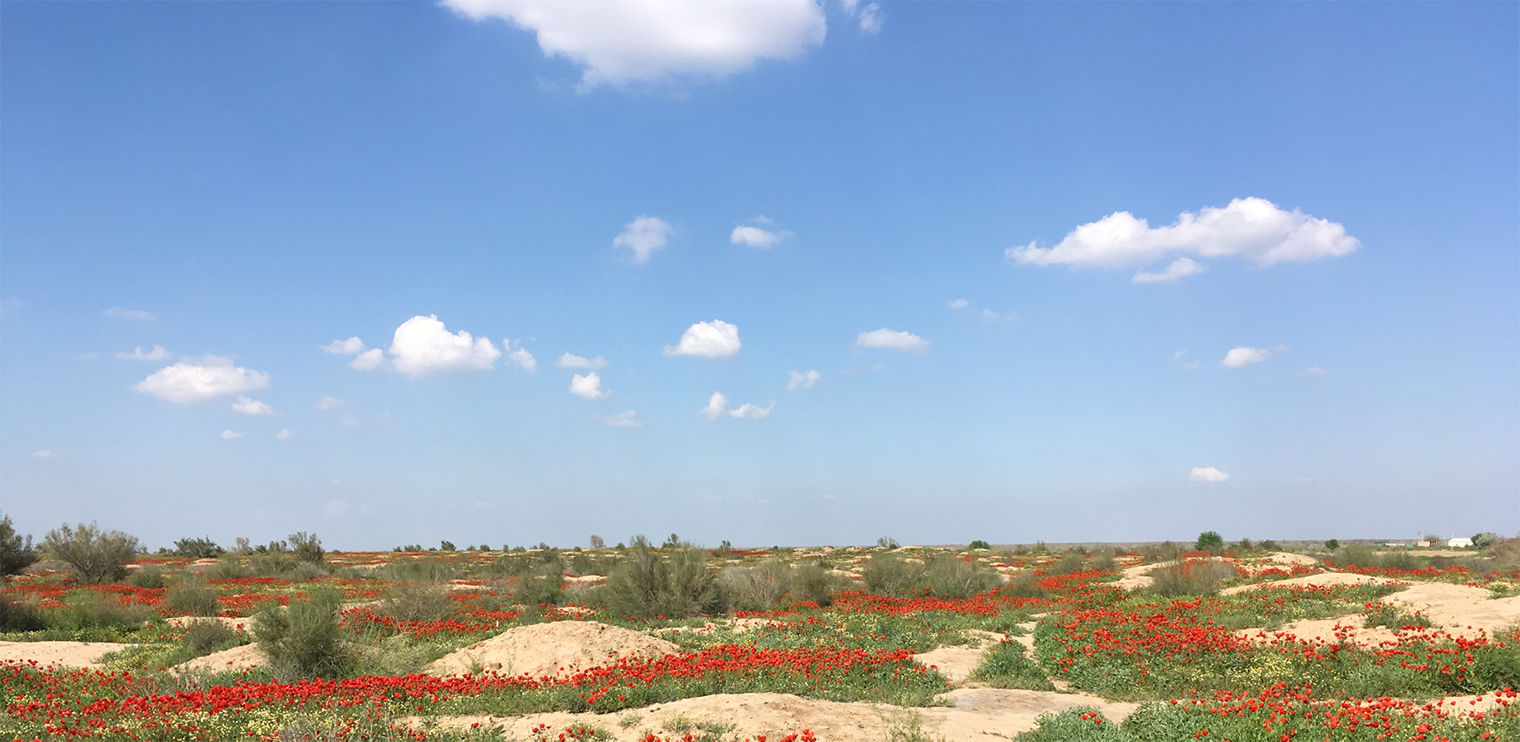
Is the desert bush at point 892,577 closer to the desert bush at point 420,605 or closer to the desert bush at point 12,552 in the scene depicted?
the desert bush at point 420,605

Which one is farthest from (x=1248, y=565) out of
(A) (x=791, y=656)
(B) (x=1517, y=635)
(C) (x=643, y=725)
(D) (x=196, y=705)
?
(D) (x=196, y=705)

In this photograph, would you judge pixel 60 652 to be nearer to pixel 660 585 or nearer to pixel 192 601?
pixel 192 601

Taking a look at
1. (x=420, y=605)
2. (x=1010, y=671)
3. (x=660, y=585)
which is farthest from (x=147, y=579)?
(x=1010, y=671)

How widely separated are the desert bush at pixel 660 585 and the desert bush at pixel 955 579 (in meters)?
7.41

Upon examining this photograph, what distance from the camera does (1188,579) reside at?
995 inches

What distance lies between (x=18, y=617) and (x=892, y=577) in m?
24.1

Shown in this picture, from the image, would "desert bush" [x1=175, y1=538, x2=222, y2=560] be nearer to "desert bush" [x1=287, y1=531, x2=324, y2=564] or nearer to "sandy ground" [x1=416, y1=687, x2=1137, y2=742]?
"desert bush" [x1=287, y1=531, x2=324, y2=564]

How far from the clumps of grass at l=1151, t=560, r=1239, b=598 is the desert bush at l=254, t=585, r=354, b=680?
21.4 metres

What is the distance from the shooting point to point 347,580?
3391 cm

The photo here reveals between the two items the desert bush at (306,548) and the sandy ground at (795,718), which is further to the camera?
the desert bush at (306,548)

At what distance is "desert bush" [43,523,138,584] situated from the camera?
115 feet

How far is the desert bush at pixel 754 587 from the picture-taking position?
23741 millimetres

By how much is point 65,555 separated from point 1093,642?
4061cm

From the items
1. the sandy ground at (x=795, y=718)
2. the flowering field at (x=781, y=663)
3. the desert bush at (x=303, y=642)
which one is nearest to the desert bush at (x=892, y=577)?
the flowering field at (x=781, y=663)
